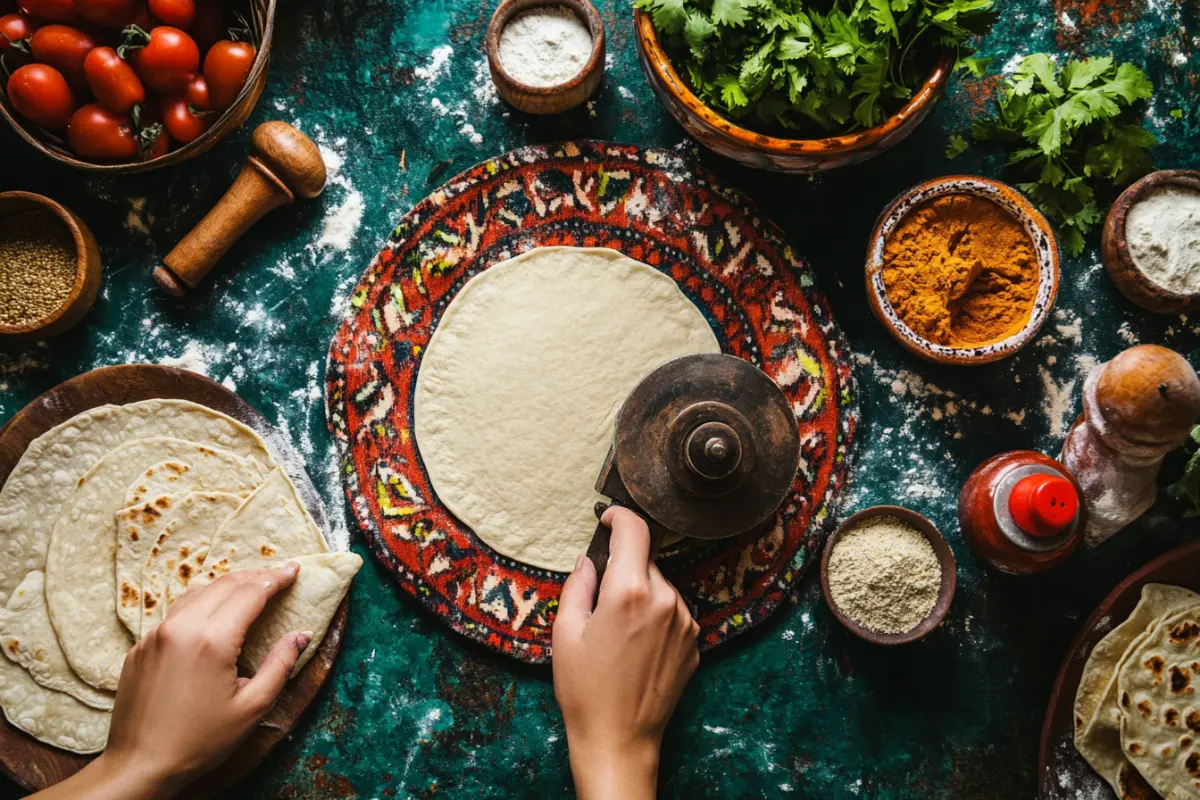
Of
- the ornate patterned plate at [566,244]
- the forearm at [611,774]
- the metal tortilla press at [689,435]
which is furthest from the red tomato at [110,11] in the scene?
the forearm at [611,774]

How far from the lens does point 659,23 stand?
1899 millimetres

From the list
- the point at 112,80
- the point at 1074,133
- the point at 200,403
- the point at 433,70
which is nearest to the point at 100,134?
the point at 112,80

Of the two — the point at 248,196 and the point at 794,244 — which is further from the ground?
the point at 248,196

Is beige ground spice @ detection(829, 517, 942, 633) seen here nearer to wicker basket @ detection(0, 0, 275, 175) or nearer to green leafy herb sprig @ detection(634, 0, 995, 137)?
green leafy herb sprig @ detection(634, 0, 995, 137)

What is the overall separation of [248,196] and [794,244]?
1.41m

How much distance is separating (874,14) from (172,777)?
2.29 metres

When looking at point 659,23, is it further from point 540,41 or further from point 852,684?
point 852,684

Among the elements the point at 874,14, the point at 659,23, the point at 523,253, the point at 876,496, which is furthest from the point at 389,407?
the point at 874,14

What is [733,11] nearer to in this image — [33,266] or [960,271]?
[960,271]

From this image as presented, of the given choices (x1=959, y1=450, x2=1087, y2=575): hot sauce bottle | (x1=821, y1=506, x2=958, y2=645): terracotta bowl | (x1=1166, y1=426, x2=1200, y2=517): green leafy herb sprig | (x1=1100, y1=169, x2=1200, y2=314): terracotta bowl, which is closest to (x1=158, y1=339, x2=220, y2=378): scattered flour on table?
(x1=821, y1=506, x2=958, y2=645): terracotta bowl

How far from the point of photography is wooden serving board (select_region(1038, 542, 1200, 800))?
2061 millimetres

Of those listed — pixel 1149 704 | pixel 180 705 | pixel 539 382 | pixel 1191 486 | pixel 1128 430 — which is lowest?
pixel 1149 704

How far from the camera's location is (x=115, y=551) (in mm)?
2023

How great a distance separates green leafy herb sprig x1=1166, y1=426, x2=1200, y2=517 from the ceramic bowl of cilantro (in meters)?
1.09
